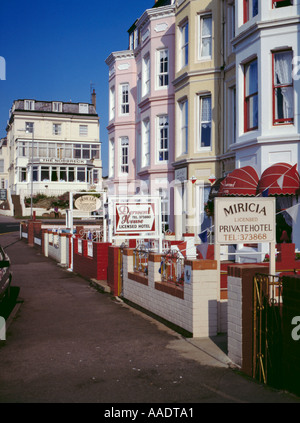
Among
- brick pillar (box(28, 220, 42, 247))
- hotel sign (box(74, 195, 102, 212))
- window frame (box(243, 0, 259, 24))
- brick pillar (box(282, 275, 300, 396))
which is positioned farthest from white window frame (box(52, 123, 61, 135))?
brick pillar (box(282, 275, 300, 396))

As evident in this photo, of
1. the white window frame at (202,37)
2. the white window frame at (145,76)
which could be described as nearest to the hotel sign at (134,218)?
the white window frame at (202,37)

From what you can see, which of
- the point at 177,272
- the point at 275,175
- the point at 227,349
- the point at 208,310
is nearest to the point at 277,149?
the point at 275,175

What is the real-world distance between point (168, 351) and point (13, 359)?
2407 mm

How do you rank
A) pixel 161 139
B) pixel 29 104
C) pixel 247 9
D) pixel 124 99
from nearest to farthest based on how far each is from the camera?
pixel 247 9
pixel 161 139
pixel 124 99
pixel 29 104

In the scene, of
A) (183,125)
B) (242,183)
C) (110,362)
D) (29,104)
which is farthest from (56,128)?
(110,362)

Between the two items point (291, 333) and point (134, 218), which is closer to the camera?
point (291, 333)

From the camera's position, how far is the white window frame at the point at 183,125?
73.3 feet

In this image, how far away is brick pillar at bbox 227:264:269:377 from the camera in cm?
695

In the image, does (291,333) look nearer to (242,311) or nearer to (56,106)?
(242,311)

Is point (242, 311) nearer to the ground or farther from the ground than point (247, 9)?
nearer to the ground

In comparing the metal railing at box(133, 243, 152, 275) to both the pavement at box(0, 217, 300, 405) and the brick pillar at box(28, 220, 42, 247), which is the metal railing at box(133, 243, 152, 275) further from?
the brick pillar at box(28, 220, 42, 247)

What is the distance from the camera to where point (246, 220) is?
8.49 metres

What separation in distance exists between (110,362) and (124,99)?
2334 cm

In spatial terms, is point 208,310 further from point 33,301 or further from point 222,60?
point 222,60
